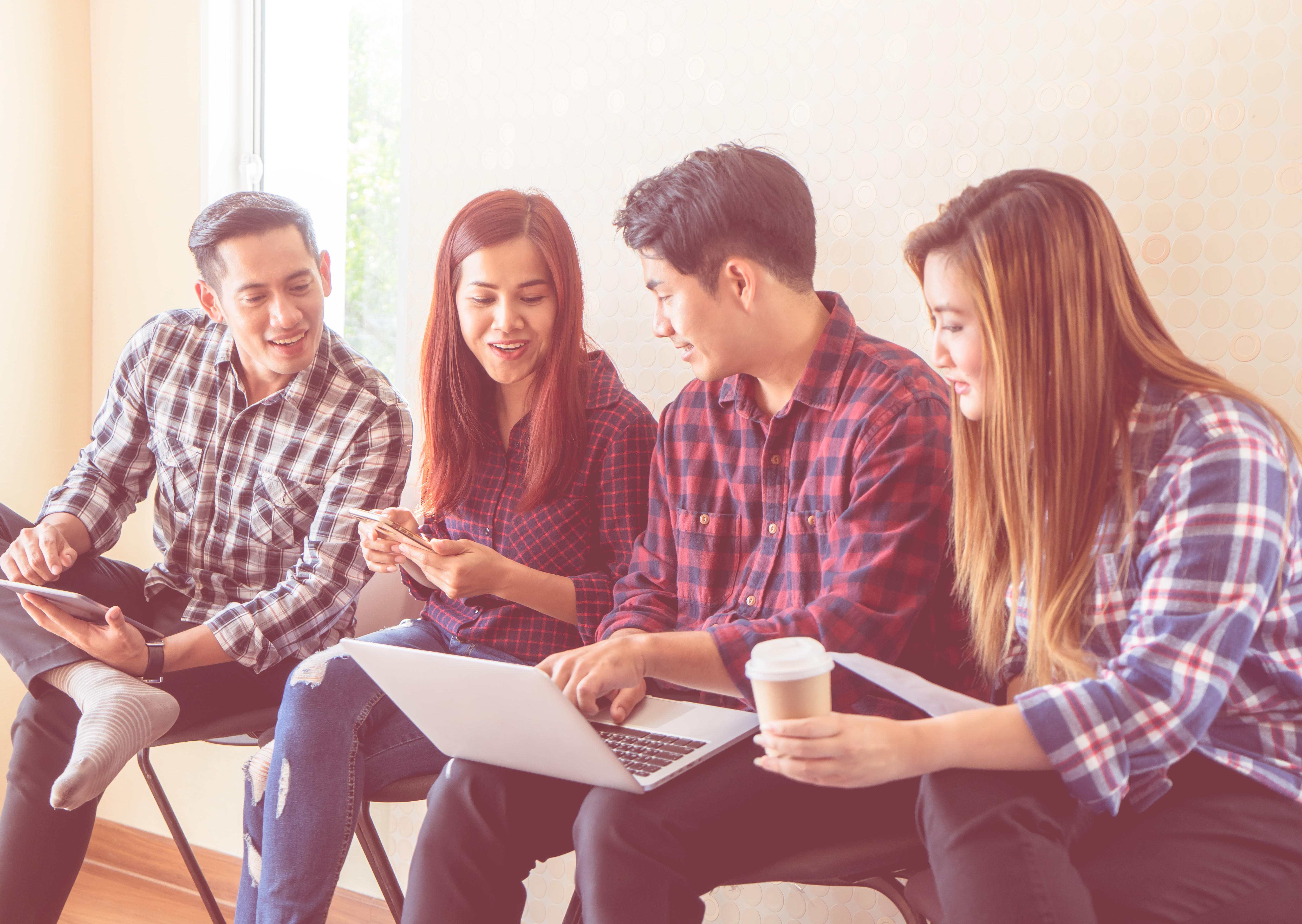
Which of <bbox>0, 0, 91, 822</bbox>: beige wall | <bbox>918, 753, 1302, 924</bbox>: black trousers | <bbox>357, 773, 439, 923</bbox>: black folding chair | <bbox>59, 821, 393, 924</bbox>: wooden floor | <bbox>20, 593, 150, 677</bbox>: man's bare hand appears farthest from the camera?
<bbox>0, 0, 91, 822</bbox>: beige wall

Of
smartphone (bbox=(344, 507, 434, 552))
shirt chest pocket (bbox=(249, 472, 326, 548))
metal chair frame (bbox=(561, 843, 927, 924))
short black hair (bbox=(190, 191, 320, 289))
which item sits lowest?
metal chair frame (bbox=(561, 843, 927, 924))

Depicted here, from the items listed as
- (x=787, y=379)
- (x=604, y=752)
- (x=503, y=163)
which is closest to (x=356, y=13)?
(x=503, y=163)

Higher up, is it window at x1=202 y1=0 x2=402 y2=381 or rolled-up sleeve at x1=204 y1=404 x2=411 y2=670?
window at x1=202 y1=0 x2=402 y2=381

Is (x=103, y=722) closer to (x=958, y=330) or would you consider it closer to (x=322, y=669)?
(x=322, y=669)

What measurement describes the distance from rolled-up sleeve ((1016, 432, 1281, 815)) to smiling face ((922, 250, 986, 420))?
0.23 m

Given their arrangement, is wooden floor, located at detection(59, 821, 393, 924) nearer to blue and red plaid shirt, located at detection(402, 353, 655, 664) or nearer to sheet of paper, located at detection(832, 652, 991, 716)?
blue and red plaid shirt, located at detection(402, 353, 655, 664)

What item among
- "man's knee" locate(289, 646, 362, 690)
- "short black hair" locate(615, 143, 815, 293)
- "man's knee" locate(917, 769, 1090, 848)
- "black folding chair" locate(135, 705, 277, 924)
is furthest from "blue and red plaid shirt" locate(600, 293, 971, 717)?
"black folding chair" locate(135, 705, 277, 924)

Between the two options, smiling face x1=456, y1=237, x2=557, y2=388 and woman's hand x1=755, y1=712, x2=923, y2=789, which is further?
smiling face x1=456, y1=237, x2=557, y2=388

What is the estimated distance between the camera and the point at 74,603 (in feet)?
4.89

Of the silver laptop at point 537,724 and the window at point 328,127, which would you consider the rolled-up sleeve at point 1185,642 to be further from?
the window at point 328,127

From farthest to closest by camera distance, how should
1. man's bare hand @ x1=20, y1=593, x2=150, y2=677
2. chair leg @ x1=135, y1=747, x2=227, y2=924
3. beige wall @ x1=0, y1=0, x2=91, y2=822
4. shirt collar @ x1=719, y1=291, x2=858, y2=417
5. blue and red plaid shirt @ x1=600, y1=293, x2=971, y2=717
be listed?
beige wall @ x1=0, y1=0, x2=91, y2=822
chair leg @ x1=135, y1=747, x2=227, y2=924
man's bare hand @ x1=20, y1=593, x2=150, y2=677
shirt collar @ x1=719, y1=291, x2=858, y2=417
blue and red plaid shirt @ x1=600, y1=293, x2=971, y2=717

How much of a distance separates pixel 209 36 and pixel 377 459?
1145 millimetres

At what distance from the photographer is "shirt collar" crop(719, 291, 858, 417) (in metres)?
1.30

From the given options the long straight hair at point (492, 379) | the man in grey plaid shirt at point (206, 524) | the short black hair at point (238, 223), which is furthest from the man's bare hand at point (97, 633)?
the short black hair at point (238, 223)
